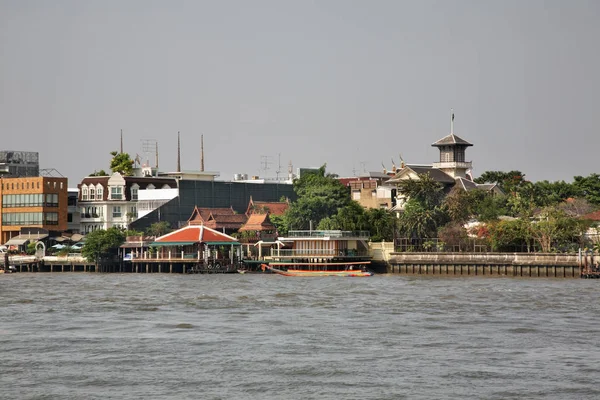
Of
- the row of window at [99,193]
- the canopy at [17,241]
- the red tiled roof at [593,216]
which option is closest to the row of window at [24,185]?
the row of window at [99,193]

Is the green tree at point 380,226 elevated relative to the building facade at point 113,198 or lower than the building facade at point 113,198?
lower

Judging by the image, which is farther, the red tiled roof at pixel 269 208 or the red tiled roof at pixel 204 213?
the red tiled roof at pixel 269 208

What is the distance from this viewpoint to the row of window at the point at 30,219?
510ft

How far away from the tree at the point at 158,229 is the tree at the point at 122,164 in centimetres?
2567

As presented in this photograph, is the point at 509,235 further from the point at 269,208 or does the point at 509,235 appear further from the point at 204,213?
the point at 204,213

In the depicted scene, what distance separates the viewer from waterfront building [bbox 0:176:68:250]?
155 meters

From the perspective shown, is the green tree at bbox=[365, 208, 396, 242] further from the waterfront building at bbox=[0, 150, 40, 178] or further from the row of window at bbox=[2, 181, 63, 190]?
the waterfront building at bbox=[0, 150, 40, 178]

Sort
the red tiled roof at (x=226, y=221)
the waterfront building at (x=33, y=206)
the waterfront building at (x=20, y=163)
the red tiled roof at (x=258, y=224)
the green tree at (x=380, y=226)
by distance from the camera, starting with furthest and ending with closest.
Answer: the waterfront building at (x=20, y=163)
the waterfront building at (x=33, y=206)
the red tiled roof at (x=226, y=221)
the red tiled roof at (x=258, y=224)
the green tree at (x=380, y=226)

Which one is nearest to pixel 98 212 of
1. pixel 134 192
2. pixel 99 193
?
pixel 99 193

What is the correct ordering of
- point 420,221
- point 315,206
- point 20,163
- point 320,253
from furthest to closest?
point 20,163 < point 315,206 < point 420,221 < point 320,253

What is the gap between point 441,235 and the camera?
4700 inches

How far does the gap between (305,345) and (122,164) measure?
122 m

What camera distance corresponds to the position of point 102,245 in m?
136

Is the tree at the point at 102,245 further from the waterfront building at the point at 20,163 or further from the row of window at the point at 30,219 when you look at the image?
the waterfront building at the point at 20,163
